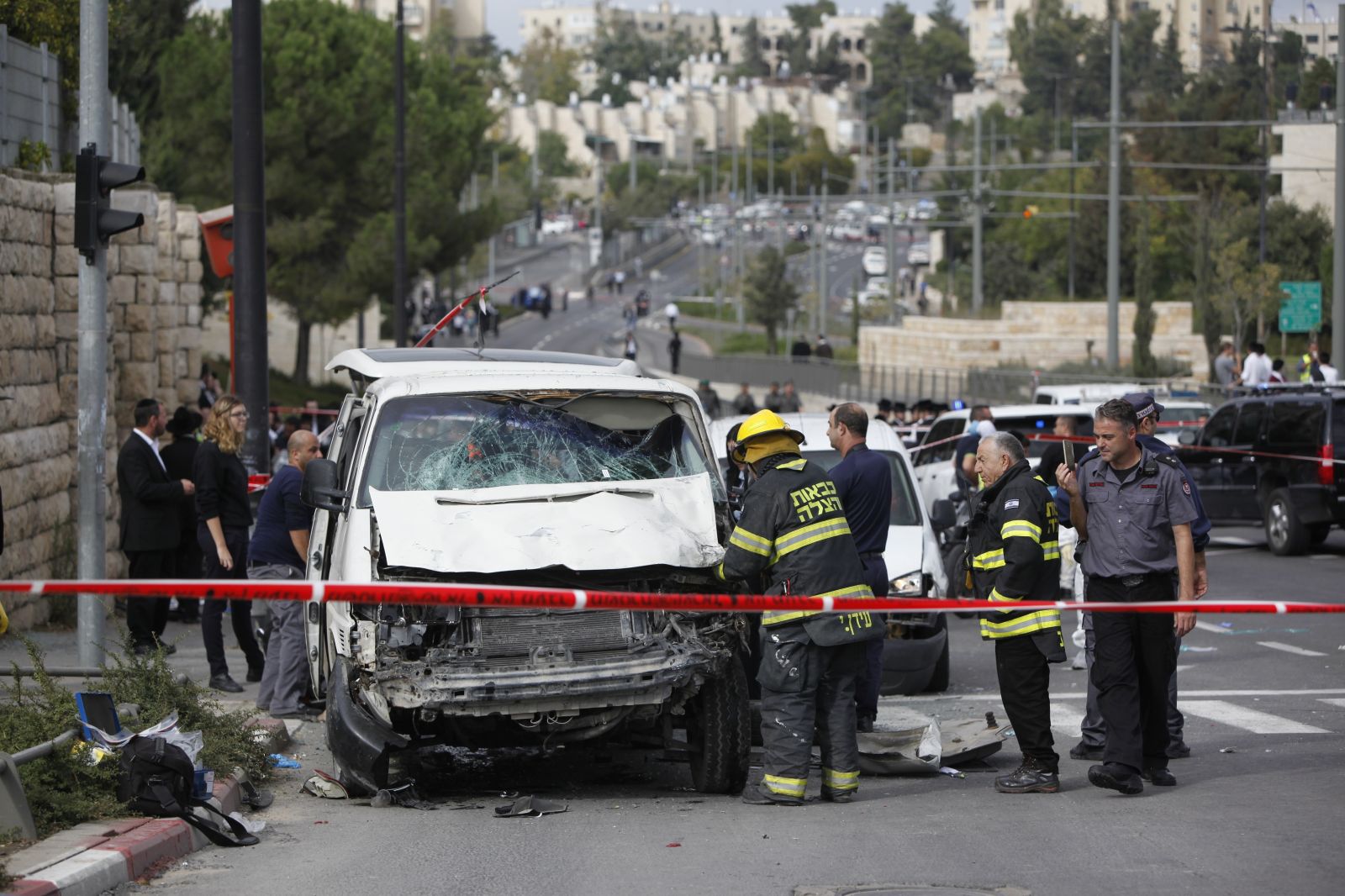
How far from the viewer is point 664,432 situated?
960 centimetres

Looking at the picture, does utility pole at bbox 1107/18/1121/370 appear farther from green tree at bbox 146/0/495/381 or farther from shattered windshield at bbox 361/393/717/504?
shattered windshield at bbox 361/393/717/504

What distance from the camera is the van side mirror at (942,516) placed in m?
13.5

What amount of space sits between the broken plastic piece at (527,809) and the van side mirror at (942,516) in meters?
5.62

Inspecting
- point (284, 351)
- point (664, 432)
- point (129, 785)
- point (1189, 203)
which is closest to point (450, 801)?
point (129, 785)

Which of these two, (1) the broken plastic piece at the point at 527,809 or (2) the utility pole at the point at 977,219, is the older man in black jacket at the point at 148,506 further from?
(2) the utility pole at the point at 977,219

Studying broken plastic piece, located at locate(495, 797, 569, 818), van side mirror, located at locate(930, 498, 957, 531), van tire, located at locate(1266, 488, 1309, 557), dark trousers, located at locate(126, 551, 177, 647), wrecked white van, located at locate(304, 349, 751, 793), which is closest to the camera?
wrecked white van, located at locate(304, 349, 751, 793)

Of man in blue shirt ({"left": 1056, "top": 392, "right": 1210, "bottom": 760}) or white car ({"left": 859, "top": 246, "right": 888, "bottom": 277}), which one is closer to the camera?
man in blue shirt ({"left": 1056, "top": 392, "right": 1210, "bottom": 760})

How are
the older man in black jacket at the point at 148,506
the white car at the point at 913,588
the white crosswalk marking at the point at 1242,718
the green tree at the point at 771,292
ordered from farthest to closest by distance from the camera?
the green tree at the point at 771,292 → the older man in black jacket at the point at 148,506 → the white car at the point at 913,588 → the white crosswalk marking at the point at 1242,718

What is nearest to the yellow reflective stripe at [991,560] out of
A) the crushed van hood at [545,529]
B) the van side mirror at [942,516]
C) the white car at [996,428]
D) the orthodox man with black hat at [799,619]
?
the orthodox man with black hat at [799,619]

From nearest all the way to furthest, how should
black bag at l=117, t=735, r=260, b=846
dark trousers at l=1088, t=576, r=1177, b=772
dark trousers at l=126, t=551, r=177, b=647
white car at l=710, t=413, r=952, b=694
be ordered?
black bag at l=117, t=735, r=260, b=846 → dark trousers at l=1088, t=576, r=1177, b=772 → white car at l=710, t=413, r=952, b=694 → dark trousers at l=126, t=551, r=177, b=647

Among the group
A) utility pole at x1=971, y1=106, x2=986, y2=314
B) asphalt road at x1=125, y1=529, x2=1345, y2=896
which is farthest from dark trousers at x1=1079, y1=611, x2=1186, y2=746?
utility pole at x1=971, y1=106, x2=986, y2=314

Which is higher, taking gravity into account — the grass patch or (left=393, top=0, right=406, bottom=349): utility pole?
(left=393, top=0, right=406, bottom=349): utility pole

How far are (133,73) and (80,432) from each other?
25.4 m

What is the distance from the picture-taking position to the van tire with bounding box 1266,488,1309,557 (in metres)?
20.6
